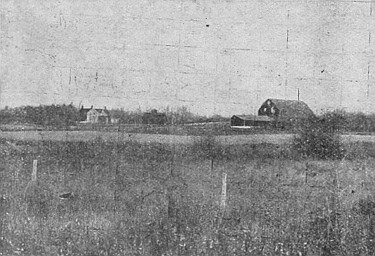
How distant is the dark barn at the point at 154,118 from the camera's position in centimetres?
862

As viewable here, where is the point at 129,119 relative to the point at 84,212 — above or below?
above

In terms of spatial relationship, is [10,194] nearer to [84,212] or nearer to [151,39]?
[84,212]

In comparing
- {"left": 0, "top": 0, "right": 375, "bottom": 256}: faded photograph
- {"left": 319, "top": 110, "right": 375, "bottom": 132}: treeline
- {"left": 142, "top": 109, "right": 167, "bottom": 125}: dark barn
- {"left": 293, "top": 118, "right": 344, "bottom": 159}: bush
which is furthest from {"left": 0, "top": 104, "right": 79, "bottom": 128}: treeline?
{"left": 319, "top": 110, "right": 375, "bottom": 132}: treeline

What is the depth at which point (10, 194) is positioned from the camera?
8289 millimetres

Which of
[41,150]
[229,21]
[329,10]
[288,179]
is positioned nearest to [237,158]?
[288,179]

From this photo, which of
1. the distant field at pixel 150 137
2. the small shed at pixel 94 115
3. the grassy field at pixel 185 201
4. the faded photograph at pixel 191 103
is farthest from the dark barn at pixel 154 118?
the small shed at pixel 94 115

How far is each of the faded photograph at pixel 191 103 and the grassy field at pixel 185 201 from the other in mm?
33

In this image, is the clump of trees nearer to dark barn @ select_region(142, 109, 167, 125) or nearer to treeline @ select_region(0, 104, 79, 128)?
dark barn @ select_region(142, 109, 167, 125)

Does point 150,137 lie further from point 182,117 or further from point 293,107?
point 293,107

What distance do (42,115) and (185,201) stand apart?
10.7 ft

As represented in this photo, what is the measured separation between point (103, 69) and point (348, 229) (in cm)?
507

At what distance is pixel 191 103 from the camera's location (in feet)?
27.9

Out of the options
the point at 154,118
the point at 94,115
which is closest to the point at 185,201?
the point at 154,118

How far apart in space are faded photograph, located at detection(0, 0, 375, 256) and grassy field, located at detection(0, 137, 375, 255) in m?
0.03
